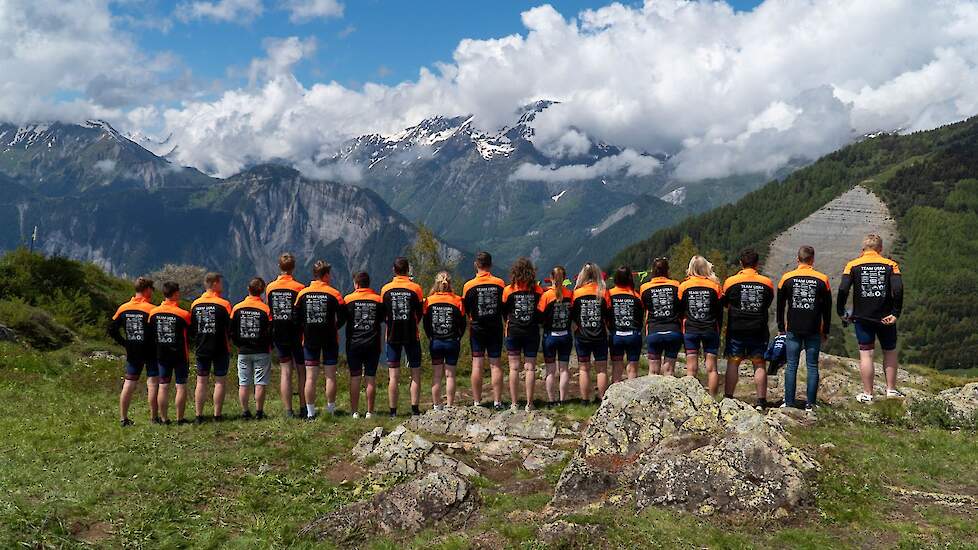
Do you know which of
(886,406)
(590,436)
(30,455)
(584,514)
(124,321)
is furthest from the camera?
(124,321)

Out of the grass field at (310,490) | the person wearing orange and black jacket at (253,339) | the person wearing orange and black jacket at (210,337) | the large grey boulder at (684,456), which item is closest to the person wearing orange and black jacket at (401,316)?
the grass field at (310,490)

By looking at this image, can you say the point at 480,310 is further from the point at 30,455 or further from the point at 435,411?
the point at 30,455

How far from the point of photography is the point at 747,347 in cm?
1357

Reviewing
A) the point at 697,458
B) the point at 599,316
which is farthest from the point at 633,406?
the point at 599,316

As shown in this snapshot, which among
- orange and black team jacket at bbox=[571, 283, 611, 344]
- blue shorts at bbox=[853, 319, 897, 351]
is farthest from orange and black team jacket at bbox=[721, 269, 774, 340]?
orange and black team jacket at bbox=[571, 283, 611, 344]

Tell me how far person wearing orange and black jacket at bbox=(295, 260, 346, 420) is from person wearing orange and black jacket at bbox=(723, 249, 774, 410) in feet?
27.8

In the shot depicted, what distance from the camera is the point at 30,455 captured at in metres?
11.0

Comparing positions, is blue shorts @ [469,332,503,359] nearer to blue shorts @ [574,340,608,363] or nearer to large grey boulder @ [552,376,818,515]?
blue shorts @ [574,340,608,363]

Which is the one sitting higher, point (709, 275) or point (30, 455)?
point (709, 275)

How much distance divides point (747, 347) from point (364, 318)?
327 inches

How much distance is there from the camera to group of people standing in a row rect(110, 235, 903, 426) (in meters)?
13.5

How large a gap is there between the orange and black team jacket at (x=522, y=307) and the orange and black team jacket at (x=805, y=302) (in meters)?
5.08

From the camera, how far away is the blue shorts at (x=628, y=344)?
47.8ft

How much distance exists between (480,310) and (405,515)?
6.41 m
